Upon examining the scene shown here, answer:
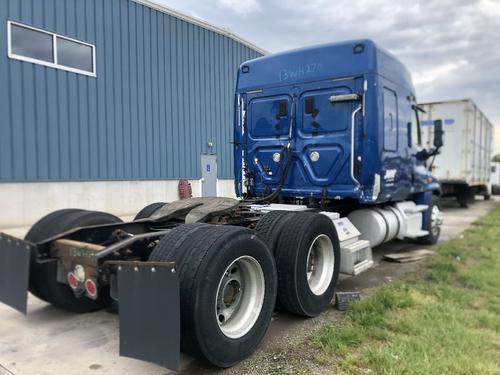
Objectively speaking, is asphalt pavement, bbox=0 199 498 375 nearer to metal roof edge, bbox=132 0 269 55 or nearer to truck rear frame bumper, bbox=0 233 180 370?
truck rear frame bumper, bbox=0 233 180 370

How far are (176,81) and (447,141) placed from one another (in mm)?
9579

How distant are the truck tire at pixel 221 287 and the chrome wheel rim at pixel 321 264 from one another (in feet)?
3.21

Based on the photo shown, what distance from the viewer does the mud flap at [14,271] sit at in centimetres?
358

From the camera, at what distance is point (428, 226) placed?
810 centimetres

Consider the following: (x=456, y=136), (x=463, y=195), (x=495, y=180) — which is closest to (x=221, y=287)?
(x=456, y=136)

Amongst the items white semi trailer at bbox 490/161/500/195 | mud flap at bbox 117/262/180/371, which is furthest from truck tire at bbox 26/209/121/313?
white semi trailer at bbox 490/161/500/195

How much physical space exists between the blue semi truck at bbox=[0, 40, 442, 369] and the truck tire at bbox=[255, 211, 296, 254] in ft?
0.05

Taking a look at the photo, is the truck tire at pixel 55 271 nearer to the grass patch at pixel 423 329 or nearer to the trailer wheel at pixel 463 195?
the grass patch at pixel 423 329

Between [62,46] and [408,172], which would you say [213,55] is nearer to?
[62,46]

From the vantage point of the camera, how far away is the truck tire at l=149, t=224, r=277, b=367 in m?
2.85

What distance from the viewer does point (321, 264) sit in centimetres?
459

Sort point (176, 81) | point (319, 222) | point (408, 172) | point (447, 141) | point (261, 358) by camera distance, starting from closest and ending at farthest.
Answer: point (261, 358)
point (319, 222)
point (408, 172)
point (176, 81)
point (447, 141)

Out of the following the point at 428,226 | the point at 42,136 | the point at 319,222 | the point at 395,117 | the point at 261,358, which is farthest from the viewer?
the point at 42,136

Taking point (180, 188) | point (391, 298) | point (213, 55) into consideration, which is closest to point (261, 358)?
point (391, 298)
